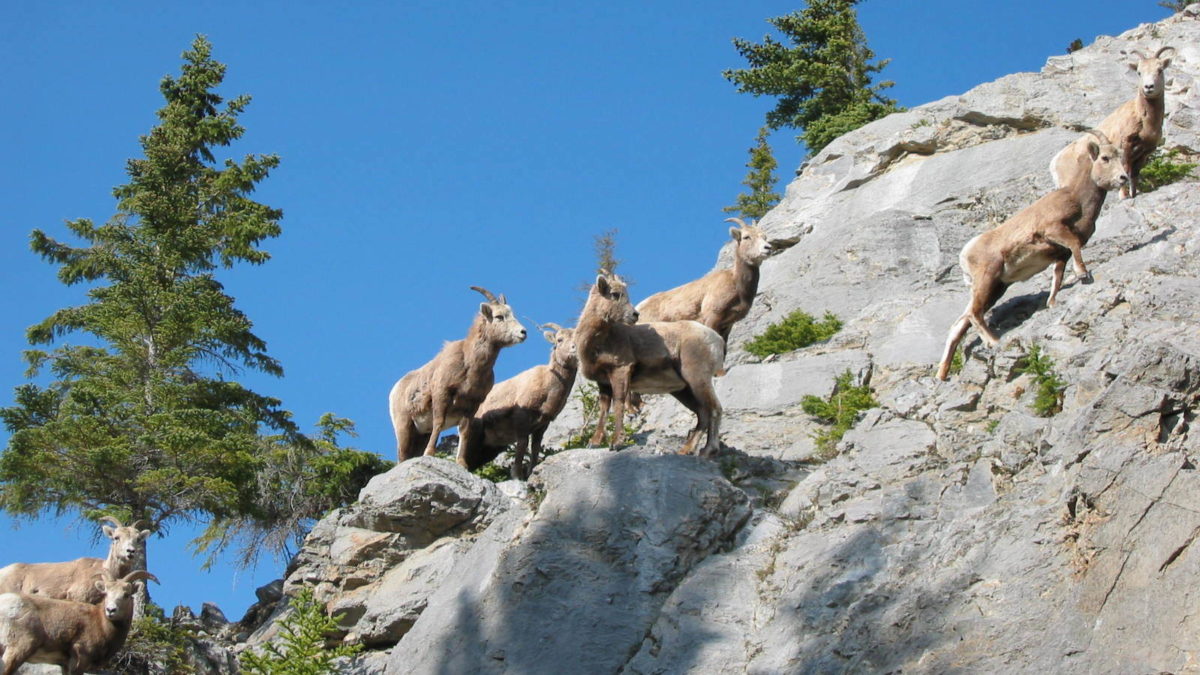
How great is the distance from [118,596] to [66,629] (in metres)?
0.64

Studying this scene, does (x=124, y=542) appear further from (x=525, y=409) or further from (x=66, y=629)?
(x=525, y=409)

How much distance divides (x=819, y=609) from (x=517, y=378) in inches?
307

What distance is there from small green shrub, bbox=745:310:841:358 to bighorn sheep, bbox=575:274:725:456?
4.82 metres

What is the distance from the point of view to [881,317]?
20.9 m

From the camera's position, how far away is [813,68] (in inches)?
1399

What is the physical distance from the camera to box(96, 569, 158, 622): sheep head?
15.2m

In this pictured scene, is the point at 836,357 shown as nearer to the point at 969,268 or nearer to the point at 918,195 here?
the point at 969,268

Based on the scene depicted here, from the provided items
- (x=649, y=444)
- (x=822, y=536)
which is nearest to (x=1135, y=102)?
(x=649, y=444)

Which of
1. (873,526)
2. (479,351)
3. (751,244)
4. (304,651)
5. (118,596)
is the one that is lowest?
(873,526)

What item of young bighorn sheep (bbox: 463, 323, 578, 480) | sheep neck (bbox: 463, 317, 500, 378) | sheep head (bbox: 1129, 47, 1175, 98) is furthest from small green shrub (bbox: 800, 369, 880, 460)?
sheep head (bbox: 1129, 47, 1175, 98)

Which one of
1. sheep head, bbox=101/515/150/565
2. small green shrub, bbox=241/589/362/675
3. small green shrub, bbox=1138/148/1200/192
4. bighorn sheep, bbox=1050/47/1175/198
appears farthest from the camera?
small green shrub, bbox=1138/148/1200/192

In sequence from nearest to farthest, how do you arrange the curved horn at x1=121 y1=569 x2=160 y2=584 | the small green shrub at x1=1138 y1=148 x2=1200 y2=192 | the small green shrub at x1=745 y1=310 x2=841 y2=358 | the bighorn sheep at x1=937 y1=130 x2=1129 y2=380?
the curved horn at x1=121 y1=569 x2=160 y2=584 < the bighorn sheep at x1=937 y1=130 x2=1129 y2=380 < the small green shrub at x1=745 y1=310 x2=841 y2=358 < the small green shrub at x1=1138 y1=148 x2=1200 y2=192

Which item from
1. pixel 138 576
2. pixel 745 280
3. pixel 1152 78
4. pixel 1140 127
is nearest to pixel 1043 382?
pixel 745 280

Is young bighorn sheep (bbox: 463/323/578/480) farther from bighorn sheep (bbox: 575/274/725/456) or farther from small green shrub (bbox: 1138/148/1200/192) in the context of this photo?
small green shrub (bbox: 1138/148/1200/192)
